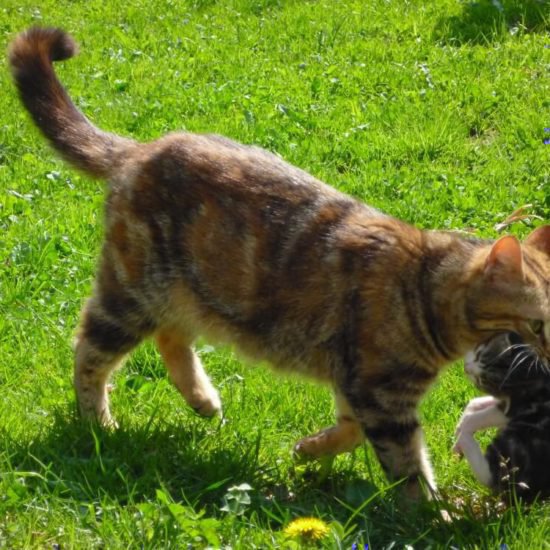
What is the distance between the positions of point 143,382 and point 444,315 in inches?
64.2

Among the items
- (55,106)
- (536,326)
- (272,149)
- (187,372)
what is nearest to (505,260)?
(536,326)

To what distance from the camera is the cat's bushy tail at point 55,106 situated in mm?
5023

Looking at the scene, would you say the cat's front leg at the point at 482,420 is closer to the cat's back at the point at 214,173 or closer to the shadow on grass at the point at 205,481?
the shadow on grass at the point at 205,481

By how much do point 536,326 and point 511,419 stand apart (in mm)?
407

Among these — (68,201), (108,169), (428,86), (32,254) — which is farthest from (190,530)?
(428,86)

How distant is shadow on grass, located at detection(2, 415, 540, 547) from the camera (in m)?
3.97

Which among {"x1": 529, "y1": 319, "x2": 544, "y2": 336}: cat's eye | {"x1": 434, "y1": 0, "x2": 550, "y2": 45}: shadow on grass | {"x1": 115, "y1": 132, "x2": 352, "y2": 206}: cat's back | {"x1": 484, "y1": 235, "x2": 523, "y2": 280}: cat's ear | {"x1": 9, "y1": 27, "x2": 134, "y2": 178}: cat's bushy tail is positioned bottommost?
{"x1": 529, "y1": 319, "x2": 544, "y2": 336}: cat's eye

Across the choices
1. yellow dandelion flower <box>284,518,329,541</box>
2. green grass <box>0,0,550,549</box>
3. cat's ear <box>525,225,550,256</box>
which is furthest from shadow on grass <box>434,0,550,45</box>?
yellow dandelion flower <box>284,518,329,541</box>

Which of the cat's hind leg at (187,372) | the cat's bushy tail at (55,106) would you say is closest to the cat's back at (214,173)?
the cat's bushy tail at (55,106)

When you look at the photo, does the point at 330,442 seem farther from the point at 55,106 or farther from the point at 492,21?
the point at 492,21

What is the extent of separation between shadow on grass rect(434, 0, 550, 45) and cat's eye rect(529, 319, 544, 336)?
5124mm

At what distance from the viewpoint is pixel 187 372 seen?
5.04 meters

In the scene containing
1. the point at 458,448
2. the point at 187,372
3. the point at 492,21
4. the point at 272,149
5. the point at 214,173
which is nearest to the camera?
the point at 458,448

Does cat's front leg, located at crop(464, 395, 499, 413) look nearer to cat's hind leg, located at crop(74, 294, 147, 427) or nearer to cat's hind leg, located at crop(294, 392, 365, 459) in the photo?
cat's hind leg, located at crop(294, 392, 365, 459)
